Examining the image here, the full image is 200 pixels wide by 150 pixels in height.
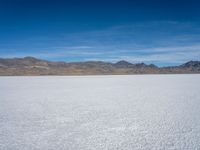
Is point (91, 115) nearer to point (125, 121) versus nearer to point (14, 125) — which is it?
point (125, 121)

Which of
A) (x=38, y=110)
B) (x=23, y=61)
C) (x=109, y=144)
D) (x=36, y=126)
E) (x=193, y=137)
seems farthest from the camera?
(x=23, y=61)

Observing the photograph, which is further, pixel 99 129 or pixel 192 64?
pixel 192 64

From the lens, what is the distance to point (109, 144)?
4879 mm

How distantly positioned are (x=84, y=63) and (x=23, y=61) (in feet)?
92.4

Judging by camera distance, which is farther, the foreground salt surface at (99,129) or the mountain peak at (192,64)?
the mountain peak at (192,64)

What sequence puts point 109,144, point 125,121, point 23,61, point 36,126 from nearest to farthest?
point 109,144
point 36,126
point 125,121
point 23,61

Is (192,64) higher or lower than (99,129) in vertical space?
higher

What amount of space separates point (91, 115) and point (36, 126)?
6.23 ft

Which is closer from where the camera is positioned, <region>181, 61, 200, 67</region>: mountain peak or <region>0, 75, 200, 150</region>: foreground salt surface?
<region>0, 75, 200, 150</region>: foreground salt surface

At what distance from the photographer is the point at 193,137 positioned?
5227 mm

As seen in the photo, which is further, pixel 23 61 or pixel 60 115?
pixel 23 61

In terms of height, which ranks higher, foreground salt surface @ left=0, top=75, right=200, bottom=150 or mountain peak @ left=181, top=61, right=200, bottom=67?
mountain peak @ left=181, top=61, right=200, bottom=67

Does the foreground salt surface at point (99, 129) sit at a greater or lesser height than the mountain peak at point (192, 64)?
lesser

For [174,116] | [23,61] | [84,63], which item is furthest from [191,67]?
[174,116]
